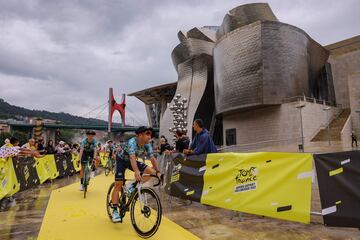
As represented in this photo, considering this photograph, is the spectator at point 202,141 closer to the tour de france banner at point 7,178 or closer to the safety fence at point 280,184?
the safety fence at point 280,184

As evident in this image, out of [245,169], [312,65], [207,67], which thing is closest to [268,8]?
[312,65]

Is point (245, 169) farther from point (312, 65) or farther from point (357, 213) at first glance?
point (312, 65)

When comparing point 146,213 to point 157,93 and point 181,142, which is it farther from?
point 157,93

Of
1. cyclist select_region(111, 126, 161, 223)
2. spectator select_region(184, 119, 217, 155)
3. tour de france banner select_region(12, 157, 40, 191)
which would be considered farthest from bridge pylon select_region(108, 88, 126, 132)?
cyclist select_region(111, 126, 161, 223)

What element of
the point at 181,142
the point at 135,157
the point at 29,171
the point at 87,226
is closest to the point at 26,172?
the point at 29,171

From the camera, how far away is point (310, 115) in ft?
113

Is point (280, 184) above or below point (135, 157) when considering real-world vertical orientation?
below

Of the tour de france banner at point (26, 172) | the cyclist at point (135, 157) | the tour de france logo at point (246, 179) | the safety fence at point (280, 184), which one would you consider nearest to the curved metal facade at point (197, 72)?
the tour de france banner at point (26, 172)

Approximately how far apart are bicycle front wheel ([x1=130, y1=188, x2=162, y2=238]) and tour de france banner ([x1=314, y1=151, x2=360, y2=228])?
246cm

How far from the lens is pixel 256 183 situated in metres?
5.09

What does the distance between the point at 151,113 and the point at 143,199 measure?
8186cm

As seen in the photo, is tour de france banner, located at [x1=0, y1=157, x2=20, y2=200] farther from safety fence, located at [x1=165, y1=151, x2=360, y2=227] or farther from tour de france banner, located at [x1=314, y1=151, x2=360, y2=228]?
tour de france banner, located at [x1=314, y1=151, x2=360, y2=228]

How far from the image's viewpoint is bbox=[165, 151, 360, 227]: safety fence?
13.1ft

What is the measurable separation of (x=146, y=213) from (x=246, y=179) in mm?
2042
